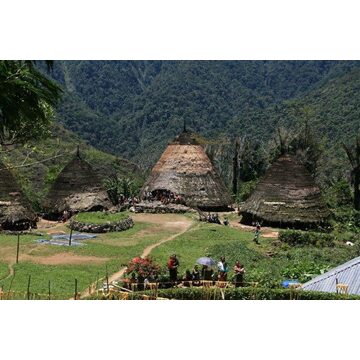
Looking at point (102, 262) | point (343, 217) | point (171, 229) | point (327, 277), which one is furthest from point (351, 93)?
point (327, 277)

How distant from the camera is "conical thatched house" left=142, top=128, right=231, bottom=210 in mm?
32062

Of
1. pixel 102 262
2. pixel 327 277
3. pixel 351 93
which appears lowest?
pixel 102 262

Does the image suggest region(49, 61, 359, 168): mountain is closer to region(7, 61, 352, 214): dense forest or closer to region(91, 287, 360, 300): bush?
region(7, 61, 352, 214): dense forest

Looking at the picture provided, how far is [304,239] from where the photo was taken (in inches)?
864

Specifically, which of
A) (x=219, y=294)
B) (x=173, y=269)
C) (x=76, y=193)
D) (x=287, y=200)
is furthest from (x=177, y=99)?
(x=219, y=294)

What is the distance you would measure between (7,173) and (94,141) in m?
49.9

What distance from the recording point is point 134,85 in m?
99.4

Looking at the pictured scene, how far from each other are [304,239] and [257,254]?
3.04 metres

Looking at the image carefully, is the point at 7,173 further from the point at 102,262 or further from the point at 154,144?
the point at 154,144

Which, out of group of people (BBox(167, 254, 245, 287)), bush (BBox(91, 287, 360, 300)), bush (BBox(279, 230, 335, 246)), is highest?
bush (BBox(91, 287, 360, 300))

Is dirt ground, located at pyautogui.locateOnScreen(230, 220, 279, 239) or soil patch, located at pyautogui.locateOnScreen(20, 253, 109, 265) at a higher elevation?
dirt ground, located at pyautogui.locateOnScreen(230, 220, 279, 239)

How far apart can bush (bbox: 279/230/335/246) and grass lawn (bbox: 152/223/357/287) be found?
15.3 inches

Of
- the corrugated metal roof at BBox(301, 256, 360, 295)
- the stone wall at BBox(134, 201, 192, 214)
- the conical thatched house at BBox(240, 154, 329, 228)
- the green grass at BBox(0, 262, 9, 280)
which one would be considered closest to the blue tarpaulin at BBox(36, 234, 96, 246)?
the green grass at BBox(0, 262, 9, 280)

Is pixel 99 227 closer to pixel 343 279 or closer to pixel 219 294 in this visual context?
pixel 219 294
